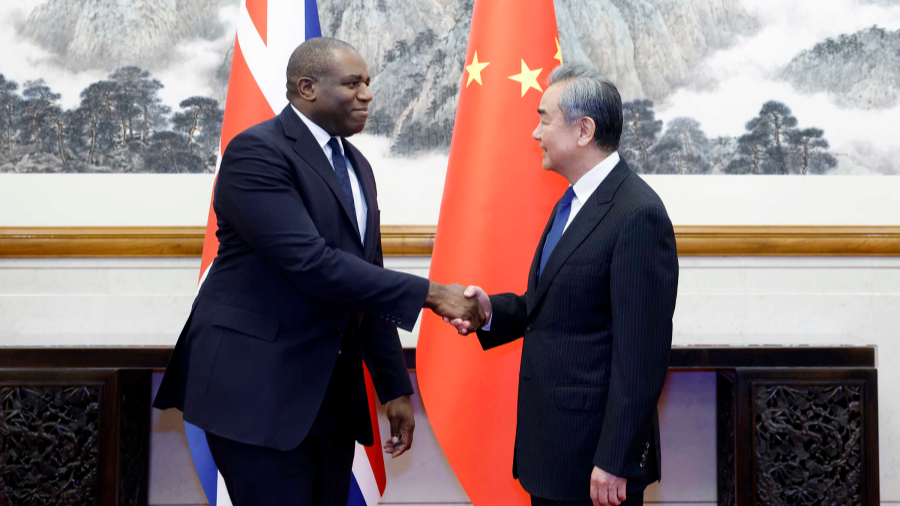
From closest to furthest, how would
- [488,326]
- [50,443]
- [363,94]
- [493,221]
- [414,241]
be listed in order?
[363,94], [488,326], [493,221], [50,443], [414,241]

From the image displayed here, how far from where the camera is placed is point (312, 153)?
1.52m

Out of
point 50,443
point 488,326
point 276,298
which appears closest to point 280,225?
point 276,298

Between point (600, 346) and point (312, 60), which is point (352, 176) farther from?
point (600, 346)

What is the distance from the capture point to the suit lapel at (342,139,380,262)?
163 cm

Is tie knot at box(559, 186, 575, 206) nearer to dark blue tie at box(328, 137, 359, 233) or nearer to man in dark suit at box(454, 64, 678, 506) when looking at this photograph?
man in dark suit at box(454, 64, 678, 506)

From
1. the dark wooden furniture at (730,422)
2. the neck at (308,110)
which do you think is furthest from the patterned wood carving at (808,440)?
the neck at (308,110)

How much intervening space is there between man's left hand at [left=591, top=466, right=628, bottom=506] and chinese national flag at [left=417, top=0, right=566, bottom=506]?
86 centimetres

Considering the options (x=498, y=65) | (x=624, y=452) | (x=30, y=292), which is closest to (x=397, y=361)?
(x=624, y=452)

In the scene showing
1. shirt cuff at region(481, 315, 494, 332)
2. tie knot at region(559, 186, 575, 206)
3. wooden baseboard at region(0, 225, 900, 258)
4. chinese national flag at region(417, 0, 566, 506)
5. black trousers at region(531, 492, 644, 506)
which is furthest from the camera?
wooden baseboard at region(0, 225, 900, 258)

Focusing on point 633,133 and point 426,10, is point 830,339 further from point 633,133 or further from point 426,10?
point 426,10

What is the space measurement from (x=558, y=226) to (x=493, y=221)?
641 millimetres

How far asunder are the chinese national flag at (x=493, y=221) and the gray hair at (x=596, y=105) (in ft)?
2.40

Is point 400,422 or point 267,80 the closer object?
point 400,422

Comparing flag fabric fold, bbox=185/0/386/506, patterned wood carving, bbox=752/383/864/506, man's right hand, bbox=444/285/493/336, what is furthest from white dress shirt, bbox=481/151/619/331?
patterned wood carving, bbox=752/383/864/506
